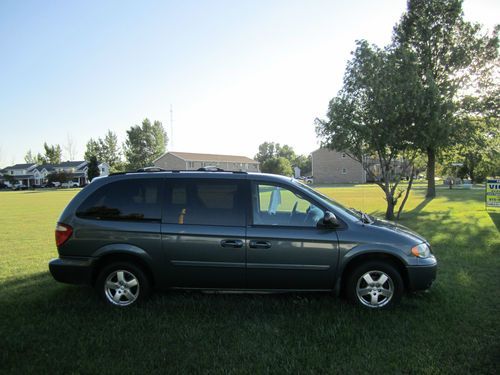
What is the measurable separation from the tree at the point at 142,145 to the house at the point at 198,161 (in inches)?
495

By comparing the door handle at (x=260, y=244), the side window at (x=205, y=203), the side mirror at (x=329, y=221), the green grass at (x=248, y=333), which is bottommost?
the green grass at (x=248, y=333)

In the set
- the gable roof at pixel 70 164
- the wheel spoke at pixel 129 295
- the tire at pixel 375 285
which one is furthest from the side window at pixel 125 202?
the gable roof at pixel 70 164

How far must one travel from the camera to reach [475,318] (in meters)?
4.53

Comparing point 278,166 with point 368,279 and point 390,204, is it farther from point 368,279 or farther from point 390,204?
point 368,279

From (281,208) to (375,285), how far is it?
1.60 metres

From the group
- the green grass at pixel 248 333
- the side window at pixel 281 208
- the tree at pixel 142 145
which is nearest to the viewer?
the green grass at pixel 248 333

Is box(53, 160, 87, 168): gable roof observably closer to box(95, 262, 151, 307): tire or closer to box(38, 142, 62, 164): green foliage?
box(38, 142, 62, 164): green foliage

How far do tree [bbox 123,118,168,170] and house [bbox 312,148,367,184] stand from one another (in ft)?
145

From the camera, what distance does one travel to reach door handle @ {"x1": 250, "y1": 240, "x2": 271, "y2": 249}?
469 centimetres

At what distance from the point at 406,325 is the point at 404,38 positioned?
2312 centimetres

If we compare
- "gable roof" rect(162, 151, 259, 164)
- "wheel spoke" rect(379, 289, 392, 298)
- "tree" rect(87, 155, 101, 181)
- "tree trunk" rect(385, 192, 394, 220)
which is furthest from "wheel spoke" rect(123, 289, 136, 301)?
"tree" rect(87, 155, 101, 181)

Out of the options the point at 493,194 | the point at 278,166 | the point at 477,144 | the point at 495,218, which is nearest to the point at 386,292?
the point at 493,194

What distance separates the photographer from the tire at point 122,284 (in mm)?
4914

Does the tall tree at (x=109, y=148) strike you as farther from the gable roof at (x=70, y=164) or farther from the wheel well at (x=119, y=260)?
the wheel well at (x=119, y=260)
